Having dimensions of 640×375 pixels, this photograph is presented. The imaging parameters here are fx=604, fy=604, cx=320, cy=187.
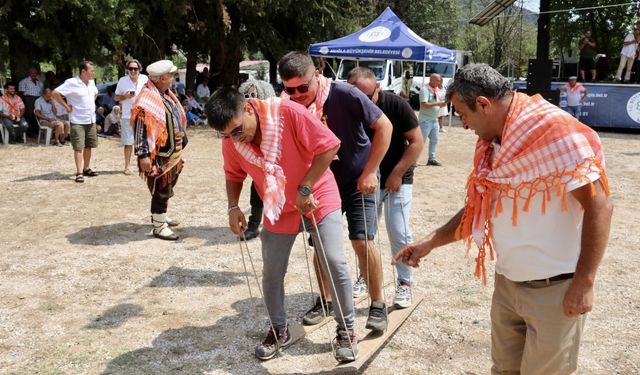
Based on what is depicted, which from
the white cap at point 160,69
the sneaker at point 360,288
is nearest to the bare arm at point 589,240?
the sneaker at point 360,288

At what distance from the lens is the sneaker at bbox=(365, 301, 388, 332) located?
12.2 feet

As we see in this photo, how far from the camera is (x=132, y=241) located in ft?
20.1

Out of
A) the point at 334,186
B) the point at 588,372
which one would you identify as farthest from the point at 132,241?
the point at 588,372

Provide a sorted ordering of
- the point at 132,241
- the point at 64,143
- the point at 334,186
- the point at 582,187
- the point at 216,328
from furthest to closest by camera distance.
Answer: the point at 64,143, the point at 132,241, the point at 216,328, the point at 334,186, the point at 582,187

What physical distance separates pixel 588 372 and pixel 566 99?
15122mm

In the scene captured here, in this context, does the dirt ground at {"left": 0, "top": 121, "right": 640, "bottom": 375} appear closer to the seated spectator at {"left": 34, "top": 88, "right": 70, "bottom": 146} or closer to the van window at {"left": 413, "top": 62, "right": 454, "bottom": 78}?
the seated spectator at {"left": 34, "top": 88, "right": 70, "bottom": 146}

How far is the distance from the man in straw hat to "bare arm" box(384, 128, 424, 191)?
2.77 m

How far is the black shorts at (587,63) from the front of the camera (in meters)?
19.3

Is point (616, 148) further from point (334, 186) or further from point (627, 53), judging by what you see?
point (334, 186)

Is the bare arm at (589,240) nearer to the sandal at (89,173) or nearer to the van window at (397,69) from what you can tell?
the sandal at (89,173)

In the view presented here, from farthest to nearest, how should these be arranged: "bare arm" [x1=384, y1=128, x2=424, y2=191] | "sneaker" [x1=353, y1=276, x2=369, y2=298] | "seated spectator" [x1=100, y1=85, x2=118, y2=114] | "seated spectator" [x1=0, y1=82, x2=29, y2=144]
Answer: "seated spectator" [x1=100, y1=85, x2=118, y2=114]
"seated spectator" [x1=0, y1=82, x2=29, y2=144]
"sneaker" [x1=353, y1=276, x2=369, y2=298]
"bare arm" [x1=384, y1=128, x2=424, y2=191]

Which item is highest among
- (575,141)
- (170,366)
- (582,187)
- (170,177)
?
(575,141)

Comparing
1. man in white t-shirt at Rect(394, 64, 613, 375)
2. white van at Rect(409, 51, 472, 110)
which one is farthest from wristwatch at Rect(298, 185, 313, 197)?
white van at Rect(409, 51, 472, 110)

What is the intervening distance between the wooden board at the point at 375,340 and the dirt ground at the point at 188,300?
68mm
